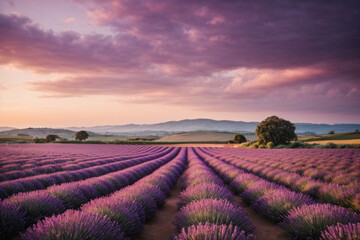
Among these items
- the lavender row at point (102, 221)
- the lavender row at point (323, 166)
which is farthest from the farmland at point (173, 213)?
the lavender row at point (323, 166)

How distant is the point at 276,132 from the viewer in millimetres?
39000

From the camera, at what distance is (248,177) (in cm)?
659

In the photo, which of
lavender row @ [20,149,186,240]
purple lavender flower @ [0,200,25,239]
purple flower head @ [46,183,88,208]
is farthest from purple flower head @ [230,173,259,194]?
purple lavender flower @ [0,200,25,239]

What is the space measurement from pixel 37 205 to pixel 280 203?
13.7ft

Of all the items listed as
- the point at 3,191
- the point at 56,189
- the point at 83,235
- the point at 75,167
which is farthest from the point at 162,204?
the point at 75,167

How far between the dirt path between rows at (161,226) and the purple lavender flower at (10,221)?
1.63 m

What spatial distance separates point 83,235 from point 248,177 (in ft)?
18.2

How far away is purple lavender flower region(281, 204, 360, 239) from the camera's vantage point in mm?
2676

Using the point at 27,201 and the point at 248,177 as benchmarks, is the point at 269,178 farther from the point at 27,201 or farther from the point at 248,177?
the point at 27,201

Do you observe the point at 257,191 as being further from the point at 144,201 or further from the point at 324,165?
the point at 324,165

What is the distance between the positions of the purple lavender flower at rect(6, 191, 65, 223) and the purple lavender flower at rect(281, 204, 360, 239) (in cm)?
377

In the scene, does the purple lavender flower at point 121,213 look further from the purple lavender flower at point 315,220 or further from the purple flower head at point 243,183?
the purple flower head at point 243,183

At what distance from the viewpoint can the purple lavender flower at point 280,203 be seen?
3.68m

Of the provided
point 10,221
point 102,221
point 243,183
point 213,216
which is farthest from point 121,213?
point 243,183
